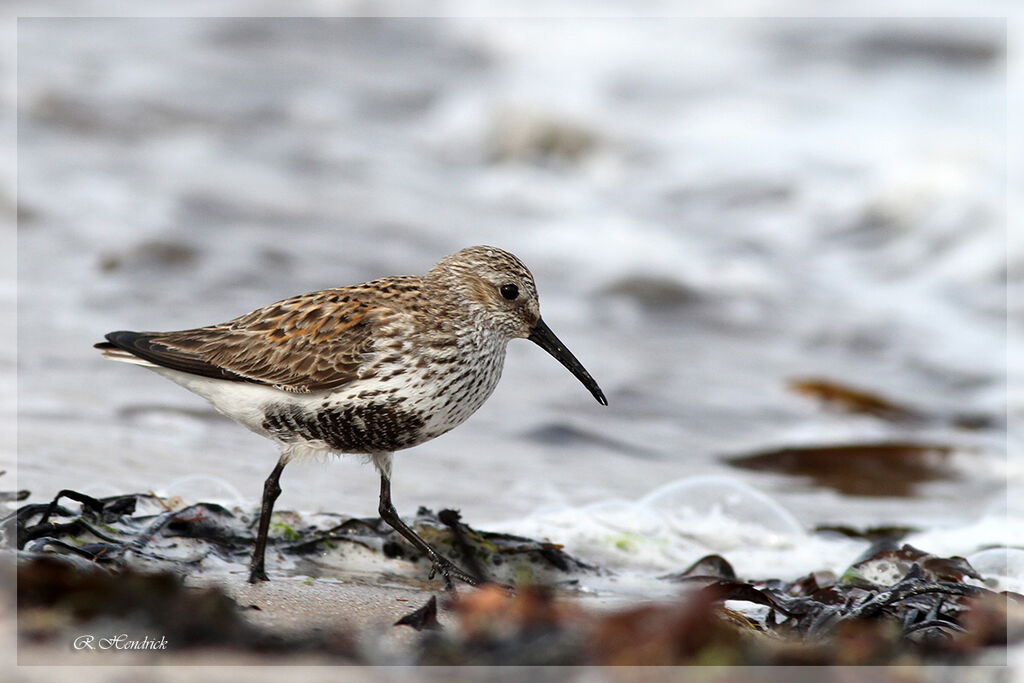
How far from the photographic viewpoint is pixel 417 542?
13.8ft

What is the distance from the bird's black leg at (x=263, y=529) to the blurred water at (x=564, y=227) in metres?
0.70

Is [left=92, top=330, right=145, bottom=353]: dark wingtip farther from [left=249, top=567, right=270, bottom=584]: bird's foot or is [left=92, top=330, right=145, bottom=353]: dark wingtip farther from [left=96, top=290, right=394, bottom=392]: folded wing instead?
[left=249, top=567, right=270, bottom=584]: bird's foot

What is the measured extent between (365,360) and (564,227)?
632 centimetres

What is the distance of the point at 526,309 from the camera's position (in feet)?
14.8

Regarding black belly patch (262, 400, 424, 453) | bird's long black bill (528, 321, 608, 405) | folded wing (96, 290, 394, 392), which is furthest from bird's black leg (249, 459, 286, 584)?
bird's long black bill (528, 321, 608, 405)

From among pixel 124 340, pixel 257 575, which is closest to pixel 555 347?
pixel 257 575

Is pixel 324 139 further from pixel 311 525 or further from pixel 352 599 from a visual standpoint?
pixel 352 599

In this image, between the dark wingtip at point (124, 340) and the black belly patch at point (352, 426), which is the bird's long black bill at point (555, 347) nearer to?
the black belly patch at point (352, 426)

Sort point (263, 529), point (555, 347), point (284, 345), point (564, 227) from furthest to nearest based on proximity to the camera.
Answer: point (564, 227), point (555, 347), point (284, 345), point (263, 529)

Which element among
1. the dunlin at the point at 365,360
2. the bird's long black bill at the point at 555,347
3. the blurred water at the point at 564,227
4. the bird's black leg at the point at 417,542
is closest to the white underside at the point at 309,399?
the dunlin at the point at 365,360

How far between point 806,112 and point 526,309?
9.42 meters

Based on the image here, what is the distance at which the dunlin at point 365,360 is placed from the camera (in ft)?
13.2

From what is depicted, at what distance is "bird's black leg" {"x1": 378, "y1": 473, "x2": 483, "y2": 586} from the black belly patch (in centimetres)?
18

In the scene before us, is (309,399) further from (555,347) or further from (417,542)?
(555,347)
